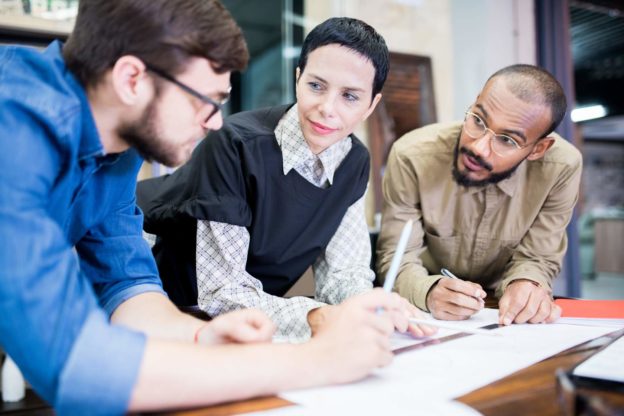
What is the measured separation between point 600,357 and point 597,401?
0.35 metres

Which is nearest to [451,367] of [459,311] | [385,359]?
[385,359]

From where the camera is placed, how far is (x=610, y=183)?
13.8 metres

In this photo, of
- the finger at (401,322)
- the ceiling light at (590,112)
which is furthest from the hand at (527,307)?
the ceiling light at (590,112)

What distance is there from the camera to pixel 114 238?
1.08m

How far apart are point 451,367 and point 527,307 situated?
1.51ft

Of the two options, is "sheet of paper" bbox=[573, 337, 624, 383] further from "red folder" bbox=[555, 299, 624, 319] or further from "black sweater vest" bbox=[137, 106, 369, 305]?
"black sweater vest" bbox=[137, 106, 369, 305]

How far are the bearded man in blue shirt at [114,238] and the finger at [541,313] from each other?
365 mm

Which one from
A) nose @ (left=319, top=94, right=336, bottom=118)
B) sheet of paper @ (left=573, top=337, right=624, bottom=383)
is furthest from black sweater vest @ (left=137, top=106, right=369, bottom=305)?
sheet of paper @ (left=573, top=337, right=624, bottom=383)

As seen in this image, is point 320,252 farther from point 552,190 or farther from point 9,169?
point 9,169

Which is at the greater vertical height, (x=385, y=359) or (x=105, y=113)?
(x=105, y=113)

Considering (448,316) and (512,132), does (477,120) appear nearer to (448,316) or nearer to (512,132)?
(512,132)

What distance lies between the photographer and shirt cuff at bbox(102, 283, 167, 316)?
1.00 meters

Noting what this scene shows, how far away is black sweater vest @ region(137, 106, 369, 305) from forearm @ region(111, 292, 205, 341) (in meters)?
0.26

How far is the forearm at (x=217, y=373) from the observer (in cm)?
61
